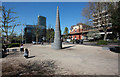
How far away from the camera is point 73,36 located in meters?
67.6

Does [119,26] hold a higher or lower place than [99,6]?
lower

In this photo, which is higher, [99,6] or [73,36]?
[99,6]

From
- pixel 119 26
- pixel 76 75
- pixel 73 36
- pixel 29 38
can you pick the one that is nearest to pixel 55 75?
pixel 76 75

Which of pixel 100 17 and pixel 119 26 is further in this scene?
pixel 100 17

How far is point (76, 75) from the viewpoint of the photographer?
4145 millimetres

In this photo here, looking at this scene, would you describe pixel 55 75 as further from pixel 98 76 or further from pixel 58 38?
pixel 58 38

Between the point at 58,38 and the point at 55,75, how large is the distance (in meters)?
10.4

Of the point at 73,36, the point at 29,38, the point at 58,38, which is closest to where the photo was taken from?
the point at 58,38

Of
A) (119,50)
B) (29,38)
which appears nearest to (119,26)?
(119,50)

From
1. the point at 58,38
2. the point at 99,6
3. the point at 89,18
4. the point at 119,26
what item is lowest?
the point at 58,38

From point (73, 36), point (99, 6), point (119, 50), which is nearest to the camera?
point (119, 50)

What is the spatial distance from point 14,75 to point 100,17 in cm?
3043

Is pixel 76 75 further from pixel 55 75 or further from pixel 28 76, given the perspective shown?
pixel 28 76

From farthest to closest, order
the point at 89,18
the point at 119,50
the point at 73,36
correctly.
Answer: the point at 73,36, the point at 89,18, the point at 119,50
